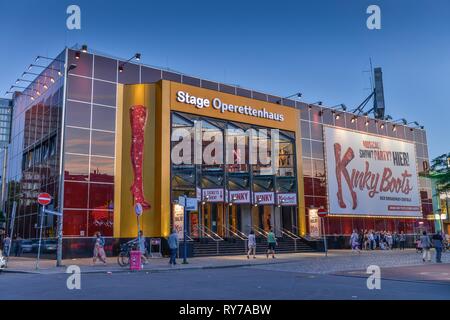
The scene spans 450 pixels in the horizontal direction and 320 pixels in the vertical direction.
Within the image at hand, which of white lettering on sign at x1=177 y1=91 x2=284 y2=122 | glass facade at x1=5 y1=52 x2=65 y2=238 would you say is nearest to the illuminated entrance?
white lettering on sign at x1=177 y1=91 x2=284 y2=122

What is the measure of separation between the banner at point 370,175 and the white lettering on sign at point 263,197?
7900mm

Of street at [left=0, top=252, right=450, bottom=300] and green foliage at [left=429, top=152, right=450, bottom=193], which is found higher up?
green foliage at [left=429, top=152, right=450, bottom=193]

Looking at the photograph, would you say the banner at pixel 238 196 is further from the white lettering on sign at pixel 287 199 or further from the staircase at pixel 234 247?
the white lettering on sign at pixel 287 199

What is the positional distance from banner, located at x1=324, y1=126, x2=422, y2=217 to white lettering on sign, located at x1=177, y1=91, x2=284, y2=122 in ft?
23.7

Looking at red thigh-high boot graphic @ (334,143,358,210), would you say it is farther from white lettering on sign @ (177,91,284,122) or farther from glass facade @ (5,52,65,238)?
glass facade @ (5,52,65,238)

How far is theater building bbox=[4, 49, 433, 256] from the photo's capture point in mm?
29828

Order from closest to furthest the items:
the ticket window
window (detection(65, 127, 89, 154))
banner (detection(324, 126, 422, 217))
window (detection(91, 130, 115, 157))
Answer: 1. window (detection(65, 127, 89, 154))
2. window (detection(91, 130, 115, 157))
3. the ticket window
4. banner (detection(324, 126, 422, 217))

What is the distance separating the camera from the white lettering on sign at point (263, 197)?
35750mm

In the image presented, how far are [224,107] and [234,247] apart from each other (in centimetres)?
1042

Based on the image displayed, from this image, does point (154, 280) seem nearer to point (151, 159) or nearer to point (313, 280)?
point (313, 280)

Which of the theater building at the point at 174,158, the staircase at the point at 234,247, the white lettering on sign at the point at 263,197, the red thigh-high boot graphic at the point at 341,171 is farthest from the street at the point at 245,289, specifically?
the red thigh-high boot graphic at the point at 341,171

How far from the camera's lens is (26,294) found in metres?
11.6
